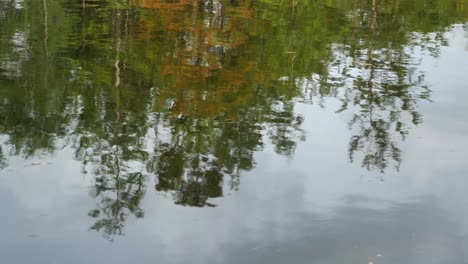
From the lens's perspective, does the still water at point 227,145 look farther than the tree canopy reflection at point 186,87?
No

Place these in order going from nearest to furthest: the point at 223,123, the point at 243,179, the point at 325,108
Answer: the point at 243,179, the point at 223,123, the point at 325,108

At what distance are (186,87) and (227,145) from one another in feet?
8.86

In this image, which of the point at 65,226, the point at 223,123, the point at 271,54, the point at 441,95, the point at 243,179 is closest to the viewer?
the point at 65,226

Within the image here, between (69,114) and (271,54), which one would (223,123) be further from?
(271,54)

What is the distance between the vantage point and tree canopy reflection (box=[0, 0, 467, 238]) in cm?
830

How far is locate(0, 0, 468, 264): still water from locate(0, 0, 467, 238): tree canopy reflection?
0.04m

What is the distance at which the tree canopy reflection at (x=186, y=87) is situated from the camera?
830 cm

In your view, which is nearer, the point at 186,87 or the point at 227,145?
the point at 227,145

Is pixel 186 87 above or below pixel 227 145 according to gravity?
above

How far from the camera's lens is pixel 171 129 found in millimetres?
9438

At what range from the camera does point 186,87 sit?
11.4 meters

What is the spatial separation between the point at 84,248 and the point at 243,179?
2373 mm

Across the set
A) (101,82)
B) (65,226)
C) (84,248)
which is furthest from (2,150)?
(101,82)

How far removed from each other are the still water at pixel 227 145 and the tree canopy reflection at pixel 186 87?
37 millimetres
